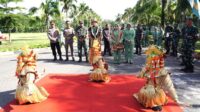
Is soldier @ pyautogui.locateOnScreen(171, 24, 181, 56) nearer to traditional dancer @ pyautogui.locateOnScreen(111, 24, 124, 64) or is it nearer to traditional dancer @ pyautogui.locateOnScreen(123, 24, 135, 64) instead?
traditional dancer @ pyautogui.locateOnScreen(123, 24, 135, 64)

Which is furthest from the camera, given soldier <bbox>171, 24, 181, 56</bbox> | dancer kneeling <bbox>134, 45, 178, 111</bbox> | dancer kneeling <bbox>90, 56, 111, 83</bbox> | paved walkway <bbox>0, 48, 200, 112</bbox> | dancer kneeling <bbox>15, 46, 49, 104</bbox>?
soldier <bbox>171, 24, 181, 56</bbox>

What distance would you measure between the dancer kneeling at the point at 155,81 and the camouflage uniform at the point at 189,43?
4.92 metres

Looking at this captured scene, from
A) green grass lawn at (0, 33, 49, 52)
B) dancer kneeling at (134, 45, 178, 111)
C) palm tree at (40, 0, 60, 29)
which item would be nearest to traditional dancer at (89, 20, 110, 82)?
green grass lawn at (0, 33, 49, 52)

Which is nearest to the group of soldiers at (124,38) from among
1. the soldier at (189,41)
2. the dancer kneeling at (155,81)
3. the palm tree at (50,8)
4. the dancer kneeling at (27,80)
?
the soldier at (189,41)

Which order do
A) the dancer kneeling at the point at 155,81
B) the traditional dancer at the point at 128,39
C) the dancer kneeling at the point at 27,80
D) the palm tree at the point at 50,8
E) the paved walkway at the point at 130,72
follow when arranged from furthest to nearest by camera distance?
1. the palm tree at the point at 50,8
2. the traditional dancer at the point at 128,39
3. the paved walkway at the point at 130,72
4. the dancer kneeling at the point at 27,80
5. the dancer kneeling at the point at 155,81

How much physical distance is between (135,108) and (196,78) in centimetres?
465

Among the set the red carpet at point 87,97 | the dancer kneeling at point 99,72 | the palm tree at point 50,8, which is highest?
the palm tree at point 50,8

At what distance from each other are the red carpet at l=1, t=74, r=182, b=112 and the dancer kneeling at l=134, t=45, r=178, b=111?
0.64 ft

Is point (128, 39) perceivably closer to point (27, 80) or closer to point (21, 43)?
point (21, 43)

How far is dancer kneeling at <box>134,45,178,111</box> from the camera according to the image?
6.82 m

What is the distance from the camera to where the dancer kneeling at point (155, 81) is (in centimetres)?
682

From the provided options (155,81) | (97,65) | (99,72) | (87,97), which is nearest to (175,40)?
(97,65)

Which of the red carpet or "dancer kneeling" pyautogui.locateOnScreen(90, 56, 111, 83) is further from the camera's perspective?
"dancer kneeling" pyautogui.locateOnScreen(90, 56, 111, 83)

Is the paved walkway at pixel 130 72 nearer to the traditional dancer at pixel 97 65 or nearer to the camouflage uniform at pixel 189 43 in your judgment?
the camouflage uniform at pixel 189 43
